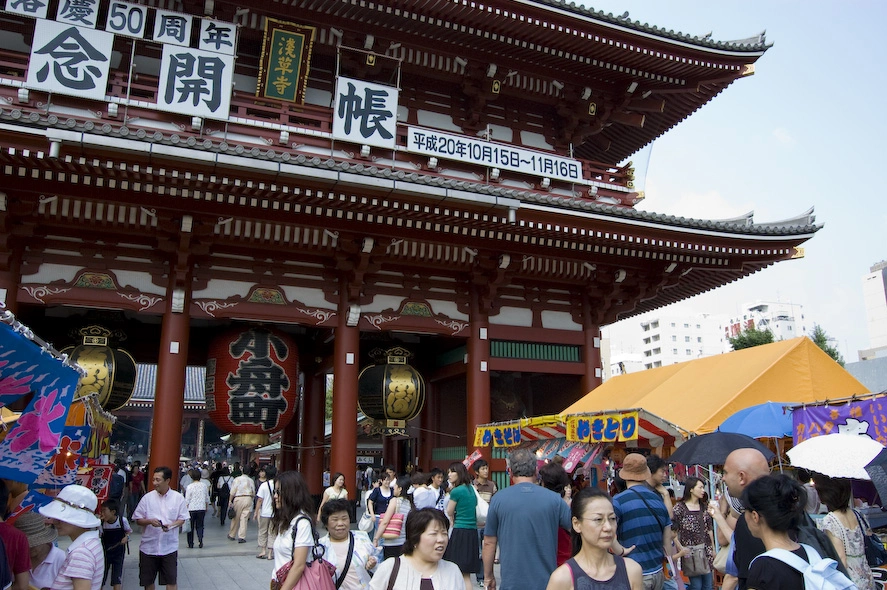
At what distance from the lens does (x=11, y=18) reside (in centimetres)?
1186

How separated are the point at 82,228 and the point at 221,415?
3.94m

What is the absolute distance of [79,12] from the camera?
11.3 metres

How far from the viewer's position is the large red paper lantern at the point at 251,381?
39.3ft

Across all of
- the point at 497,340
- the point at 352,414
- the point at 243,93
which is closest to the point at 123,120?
the point at 243,93

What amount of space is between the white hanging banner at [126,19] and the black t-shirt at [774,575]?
12.1 metres

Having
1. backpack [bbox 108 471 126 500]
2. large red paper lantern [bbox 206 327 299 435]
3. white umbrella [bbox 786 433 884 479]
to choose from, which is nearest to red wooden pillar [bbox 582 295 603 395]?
large red paper lantern [bbox 206 327 299 435]

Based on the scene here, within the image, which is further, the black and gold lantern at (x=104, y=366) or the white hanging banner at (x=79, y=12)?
the black and gold lantern at (x=104, y=366)

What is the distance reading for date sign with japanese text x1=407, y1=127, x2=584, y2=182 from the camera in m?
12.9

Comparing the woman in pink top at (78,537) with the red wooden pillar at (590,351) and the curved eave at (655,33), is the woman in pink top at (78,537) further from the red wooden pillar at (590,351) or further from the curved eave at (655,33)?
the red wooden pillar at (590,351)

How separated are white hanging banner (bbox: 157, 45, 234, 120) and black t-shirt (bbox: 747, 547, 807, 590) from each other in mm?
10727

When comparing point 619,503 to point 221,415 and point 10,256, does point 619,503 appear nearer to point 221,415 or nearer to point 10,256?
point 221,415

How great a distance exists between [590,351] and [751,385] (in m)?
5.85

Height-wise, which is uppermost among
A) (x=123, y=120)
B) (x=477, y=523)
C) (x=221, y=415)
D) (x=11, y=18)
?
(x=11, y=18)

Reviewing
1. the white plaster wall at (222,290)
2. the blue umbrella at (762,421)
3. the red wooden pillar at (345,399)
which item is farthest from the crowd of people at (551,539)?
the white plaster wall at (222,290)
